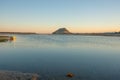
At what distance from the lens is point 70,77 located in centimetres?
2133

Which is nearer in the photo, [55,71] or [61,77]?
[61,77]

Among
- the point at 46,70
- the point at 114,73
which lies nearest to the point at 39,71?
the point at 46,70

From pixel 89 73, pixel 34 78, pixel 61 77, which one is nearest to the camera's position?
pixel 34 78

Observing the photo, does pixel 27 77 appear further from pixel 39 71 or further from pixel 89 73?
pixel 89 73

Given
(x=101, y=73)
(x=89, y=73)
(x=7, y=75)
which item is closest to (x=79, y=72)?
(x=89, y=73)

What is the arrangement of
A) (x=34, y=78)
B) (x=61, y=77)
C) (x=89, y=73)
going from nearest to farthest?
(x=34, y=78) → (x=61, y=77) → (x=89, y=73)

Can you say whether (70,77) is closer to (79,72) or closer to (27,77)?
(79,72)

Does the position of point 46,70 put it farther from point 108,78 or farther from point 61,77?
point 108,78

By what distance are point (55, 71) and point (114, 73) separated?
7459mm

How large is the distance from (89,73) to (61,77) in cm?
426

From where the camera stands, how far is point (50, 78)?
20641mm

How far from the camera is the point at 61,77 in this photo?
21.2 metres

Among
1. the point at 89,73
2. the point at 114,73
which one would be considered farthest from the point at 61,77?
the point at 114,73

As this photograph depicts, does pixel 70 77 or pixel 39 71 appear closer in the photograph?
pixel 70 77
